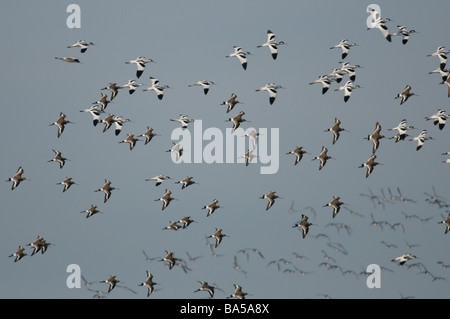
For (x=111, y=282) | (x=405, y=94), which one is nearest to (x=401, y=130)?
(x=405, y=94)

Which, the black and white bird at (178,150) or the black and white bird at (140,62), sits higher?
the black and white bird at (140,62)

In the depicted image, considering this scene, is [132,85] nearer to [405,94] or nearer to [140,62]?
[140,62]

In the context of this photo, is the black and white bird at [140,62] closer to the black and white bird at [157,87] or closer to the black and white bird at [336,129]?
the black and white bird at [157,87]

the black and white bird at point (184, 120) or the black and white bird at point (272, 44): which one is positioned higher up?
the black and white bird at point (272, 44)

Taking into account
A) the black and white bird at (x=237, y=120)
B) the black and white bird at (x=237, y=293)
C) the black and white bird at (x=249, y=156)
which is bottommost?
the black and white bird at (x=237, y=293)

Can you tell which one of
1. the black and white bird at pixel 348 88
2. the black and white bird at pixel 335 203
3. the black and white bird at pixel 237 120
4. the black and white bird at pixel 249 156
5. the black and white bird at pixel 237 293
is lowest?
the black and white bird at pixel 237 293

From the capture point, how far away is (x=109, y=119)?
2837 inches

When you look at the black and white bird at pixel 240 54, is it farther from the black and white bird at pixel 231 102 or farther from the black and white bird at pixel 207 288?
the black and white bird at pixel 207 288

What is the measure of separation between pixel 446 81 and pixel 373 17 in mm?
6329

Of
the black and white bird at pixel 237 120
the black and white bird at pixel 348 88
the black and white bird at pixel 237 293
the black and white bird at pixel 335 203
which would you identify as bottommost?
the black and white bird at pixel 237 293

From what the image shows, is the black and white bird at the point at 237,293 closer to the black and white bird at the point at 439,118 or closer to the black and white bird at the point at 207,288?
the black and white bird at the point at 207,288

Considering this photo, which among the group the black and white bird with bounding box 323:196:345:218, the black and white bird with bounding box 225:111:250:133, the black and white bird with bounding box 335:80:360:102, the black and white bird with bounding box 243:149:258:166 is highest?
the black and white bird with bounding box 335:80:360:102

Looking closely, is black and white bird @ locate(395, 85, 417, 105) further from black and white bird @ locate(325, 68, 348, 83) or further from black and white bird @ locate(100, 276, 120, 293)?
black and white bird @ locate(100, 276, 120, 293)
